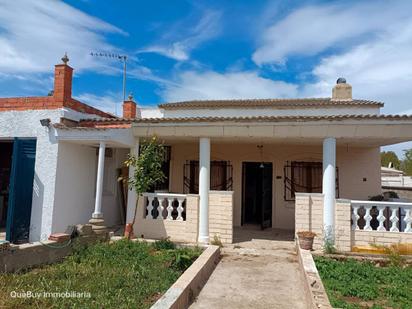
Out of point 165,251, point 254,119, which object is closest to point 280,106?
point 254,119

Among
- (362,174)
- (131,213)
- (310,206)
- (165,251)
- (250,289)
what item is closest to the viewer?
(250,289)

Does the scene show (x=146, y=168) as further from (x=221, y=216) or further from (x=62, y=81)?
(x=62, y=81)

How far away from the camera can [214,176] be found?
11820 mm

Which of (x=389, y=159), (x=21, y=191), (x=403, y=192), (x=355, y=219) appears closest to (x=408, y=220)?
(x=355, y=219)

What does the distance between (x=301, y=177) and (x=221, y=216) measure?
14.1 ft

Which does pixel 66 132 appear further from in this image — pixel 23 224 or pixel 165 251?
pixel 165 251

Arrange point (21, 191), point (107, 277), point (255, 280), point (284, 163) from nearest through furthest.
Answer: point (107, 277) < point (255, 280) < point (21, 191) < point (284, 163)

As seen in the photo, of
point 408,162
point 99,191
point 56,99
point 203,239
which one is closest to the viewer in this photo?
point 99,191

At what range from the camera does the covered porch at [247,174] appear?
322 inches

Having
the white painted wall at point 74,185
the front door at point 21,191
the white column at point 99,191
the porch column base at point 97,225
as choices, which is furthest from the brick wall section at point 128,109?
the porch column base at point 97,225

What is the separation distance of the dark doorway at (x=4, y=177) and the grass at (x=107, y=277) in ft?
16.8

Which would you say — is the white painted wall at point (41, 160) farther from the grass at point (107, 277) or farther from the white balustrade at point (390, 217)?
the white balustrade at point (390, 217)

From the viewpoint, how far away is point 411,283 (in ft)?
18.9

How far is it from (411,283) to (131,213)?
685 cm
